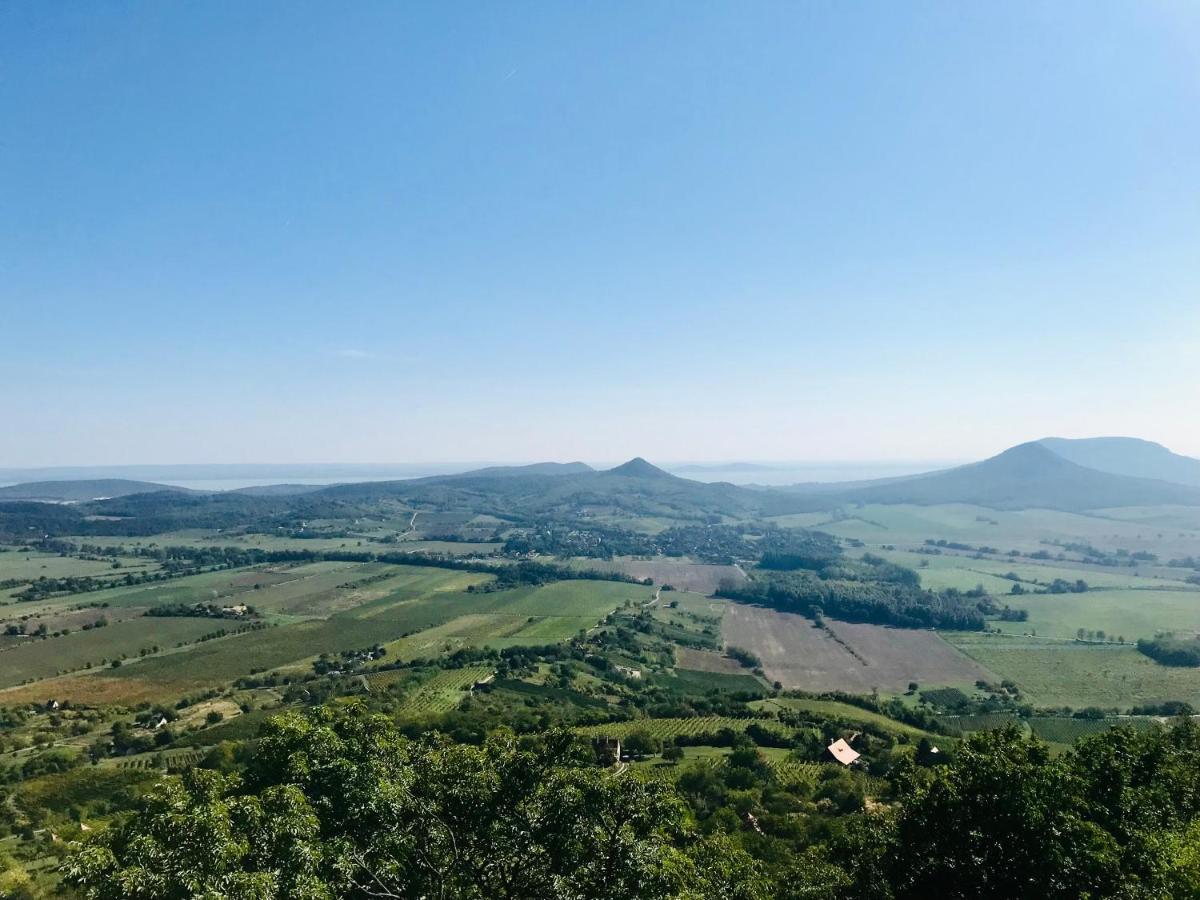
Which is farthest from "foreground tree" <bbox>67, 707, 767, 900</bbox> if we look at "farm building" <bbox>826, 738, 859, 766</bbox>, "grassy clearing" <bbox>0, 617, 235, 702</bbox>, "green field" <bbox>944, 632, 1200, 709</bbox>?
"green field" <bbox>944, 632, 1200, 709</bbox>

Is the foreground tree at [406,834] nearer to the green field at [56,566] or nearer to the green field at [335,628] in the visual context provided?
the green field at [335,628]

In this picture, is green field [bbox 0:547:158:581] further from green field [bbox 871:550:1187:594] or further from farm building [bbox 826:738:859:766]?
green field [bbox 871:550:1187:594]

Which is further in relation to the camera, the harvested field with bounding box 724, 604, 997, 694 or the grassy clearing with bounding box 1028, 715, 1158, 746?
the harvested field with bounding box 724, 604, 997, 694

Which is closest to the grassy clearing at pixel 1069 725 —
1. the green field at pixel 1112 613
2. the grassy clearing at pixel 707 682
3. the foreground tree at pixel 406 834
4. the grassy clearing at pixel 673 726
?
the grassy clearing at pixel 673 726

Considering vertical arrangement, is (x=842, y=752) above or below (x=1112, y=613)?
above

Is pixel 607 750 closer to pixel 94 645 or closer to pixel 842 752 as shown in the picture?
pixel 842 752

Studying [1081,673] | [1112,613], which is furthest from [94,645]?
[1112,613]

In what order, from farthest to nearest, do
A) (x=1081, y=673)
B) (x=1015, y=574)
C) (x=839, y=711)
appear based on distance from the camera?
(x=1015, y=574)
(x=1081, y=673)
(x=839, y=711)

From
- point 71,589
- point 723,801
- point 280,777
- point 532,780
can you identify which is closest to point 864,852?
point 532,780
